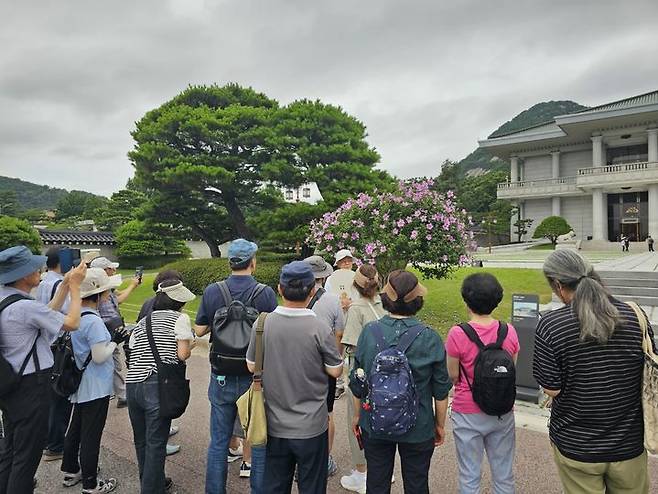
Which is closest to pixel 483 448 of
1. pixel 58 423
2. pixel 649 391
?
pixel 649 391

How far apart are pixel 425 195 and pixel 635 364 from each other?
6468mm

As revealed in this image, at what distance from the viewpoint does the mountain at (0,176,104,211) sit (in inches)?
3287

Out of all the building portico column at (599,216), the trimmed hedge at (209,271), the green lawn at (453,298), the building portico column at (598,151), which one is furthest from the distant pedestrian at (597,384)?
the building portico column at (598,151)

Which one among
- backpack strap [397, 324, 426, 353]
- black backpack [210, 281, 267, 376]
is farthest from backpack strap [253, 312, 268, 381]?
backpack strap [397, 324, 426, 353]

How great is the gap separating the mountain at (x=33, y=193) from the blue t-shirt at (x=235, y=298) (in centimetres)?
9612

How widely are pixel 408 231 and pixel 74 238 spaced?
99.0ft

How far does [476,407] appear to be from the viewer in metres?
2.29

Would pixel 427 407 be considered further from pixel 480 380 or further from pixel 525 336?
pixel 525 336

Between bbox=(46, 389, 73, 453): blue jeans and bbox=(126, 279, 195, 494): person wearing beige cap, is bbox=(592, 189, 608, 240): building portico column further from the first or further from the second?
bbox=(46, 389, 73, 453): blue jeans

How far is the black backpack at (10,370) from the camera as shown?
2477 mm

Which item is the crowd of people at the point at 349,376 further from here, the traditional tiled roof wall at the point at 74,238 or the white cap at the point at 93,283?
the traditional tiled roof wall at the point at 74,238

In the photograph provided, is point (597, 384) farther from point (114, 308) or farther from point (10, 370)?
point (114, 308)

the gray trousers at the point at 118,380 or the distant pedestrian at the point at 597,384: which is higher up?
the distant pedestrian at the point at 597,384

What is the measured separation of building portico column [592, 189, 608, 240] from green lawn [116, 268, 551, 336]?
21.5 metres
